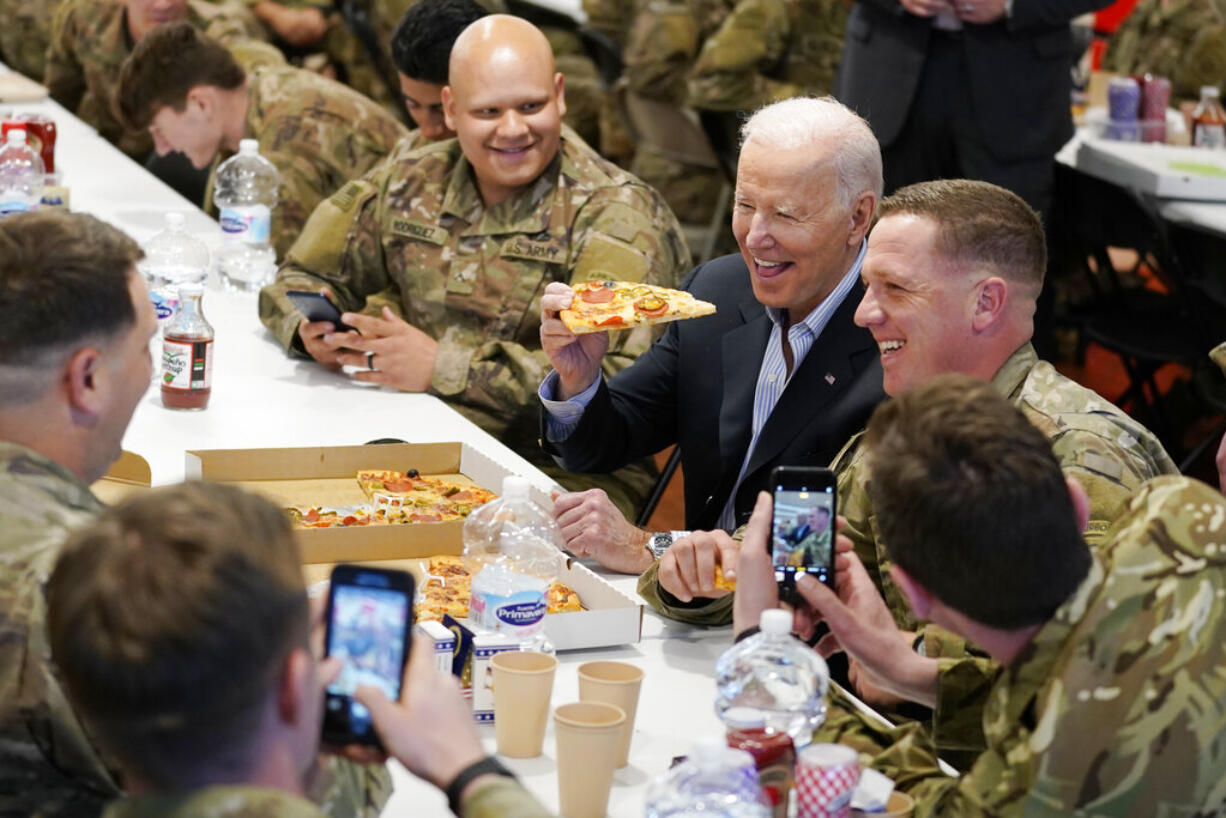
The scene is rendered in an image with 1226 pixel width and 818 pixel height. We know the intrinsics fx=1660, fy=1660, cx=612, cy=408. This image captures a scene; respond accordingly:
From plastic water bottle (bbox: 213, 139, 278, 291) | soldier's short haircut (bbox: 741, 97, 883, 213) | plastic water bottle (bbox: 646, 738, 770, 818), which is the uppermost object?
soldier's short haircut (bbox: 741, 97, 883, 213)

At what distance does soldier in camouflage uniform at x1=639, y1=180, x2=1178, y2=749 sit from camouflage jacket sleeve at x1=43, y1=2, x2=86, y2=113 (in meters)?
5.18

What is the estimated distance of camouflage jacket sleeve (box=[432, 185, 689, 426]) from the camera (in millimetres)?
3627

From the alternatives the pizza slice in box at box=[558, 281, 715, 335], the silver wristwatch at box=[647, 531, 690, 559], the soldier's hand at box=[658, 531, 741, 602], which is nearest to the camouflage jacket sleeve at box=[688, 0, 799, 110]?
the pizza slice in box at box=[558, 281, 715, 335]

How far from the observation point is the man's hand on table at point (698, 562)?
247cm

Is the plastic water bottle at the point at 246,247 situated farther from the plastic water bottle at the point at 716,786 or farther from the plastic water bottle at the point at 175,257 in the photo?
the plastic water bottle at the point at 716,786

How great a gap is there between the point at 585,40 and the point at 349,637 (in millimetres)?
6757

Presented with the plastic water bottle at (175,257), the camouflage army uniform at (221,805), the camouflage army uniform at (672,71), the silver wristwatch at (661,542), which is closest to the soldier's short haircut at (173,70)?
the plastic water bottle at (175,257)

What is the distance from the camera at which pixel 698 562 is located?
247cm

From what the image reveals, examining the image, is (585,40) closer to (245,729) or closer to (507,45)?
(507,45)

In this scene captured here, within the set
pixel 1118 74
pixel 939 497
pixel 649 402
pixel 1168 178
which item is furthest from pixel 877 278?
pixel 1118 74

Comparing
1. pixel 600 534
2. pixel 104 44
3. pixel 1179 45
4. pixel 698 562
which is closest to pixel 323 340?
pixel 600 534

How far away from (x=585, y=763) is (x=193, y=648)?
692mm

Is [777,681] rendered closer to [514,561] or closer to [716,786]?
[716,786]

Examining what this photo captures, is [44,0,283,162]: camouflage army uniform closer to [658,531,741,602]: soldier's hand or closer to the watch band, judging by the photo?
[658,531,741,602]: soldier's hand
